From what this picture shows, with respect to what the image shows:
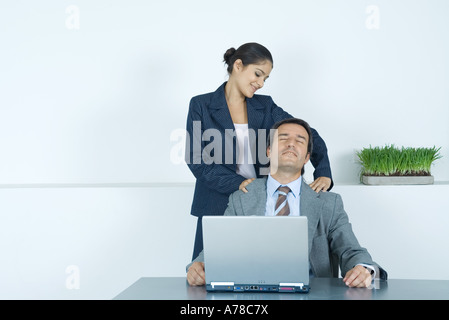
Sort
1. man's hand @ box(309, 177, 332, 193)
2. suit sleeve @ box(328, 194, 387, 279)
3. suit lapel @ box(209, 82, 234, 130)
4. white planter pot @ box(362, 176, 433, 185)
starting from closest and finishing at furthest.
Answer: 1. suit sleeve @ box(328, 194, 387, 279)
2. man's hand @ box(309, 177, 332, 193)
3. suit lapel @ box(209, 82, 234, 130)
4. white planter pot @ box(362, 176, 433, 185)

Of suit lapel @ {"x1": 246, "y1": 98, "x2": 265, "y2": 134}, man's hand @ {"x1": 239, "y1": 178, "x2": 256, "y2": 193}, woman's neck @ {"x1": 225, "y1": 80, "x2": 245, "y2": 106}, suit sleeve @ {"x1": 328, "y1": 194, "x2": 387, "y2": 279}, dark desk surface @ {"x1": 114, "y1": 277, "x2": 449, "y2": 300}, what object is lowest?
A: dark desk surface @ {"x1": 114, "y1": 277, "x2": 449, "y2": 300}

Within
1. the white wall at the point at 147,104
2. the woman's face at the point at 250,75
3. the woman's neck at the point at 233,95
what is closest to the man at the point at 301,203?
the woman's face at the point at 250,75

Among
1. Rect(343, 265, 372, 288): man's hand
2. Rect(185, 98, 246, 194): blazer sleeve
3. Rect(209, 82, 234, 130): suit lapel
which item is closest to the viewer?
Rect(343, 265, 372, 288): man's hand

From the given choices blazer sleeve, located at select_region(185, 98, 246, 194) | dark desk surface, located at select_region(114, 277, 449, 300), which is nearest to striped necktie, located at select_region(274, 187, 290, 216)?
blazer sleeve, located at select_region(185, 98, 246, 194)

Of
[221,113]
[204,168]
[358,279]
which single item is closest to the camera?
[358,279]

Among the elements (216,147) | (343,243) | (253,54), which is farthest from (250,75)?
(343,243)

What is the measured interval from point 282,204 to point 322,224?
0.60ft

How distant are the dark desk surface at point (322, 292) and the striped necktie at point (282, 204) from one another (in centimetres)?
44

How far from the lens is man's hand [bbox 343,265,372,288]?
1.93 metres

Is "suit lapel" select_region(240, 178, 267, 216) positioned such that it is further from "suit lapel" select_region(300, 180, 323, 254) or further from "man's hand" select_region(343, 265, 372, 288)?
"man's hand" select_region(343, 265, 372, 288)

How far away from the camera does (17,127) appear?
162 inches

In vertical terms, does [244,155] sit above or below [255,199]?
above

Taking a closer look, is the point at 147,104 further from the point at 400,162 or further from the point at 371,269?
the point at 371,269

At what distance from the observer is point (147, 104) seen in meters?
4.04
